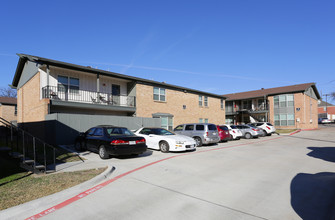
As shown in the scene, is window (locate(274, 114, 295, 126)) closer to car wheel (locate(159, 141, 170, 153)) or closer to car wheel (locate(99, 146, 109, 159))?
car wheel (locate(159, 141, 170, 153))

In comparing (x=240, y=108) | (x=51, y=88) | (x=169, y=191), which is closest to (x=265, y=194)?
(x=169, y=191)

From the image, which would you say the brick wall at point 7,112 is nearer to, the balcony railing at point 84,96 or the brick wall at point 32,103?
the brick wall at point 32,103

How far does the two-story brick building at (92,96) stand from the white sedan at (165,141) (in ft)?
17.3

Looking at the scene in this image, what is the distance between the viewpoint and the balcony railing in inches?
619

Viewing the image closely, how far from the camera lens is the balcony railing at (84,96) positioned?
15.7 meters

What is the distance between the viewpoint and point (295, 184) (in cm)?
575

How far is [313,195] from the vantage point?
192 inches

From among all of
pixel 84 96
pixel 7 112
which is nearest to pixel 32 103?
pixel 84 96

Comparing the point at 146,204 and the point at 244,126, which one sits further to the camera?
the point at 244,126

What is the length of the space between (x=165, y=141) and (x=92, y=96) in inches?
388

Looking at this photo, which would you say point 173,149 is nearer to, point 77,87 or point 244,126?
point 77,87

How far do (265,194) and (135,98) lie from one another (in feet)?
53.5

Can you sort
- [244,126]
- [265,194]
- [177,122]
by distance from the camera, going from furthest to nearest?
[177,122] → [244,126] → [265,194]

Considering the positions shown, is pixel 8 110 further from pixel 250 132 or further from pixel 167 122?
pixel 250 132
